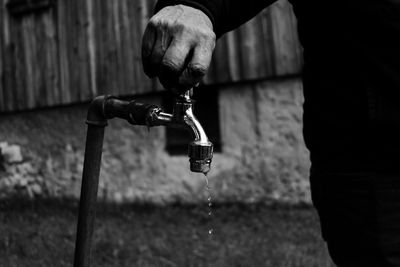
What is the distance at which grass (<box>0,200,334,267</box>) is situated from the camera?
4191mm

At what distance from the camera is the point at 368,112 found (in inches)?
54.3

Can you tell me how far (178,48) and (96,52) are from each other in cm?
616

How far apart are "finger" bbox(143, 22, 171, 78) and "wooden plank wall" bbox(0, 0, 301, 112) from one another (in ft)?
15.7

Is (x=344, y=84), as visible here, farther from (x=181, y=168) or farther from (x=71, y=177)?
(x=71, y=177)

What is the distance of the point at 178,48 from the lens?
1.16 metres

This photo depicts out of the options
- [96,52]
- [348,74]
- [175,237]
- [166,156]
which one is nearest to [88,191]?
[348,74]

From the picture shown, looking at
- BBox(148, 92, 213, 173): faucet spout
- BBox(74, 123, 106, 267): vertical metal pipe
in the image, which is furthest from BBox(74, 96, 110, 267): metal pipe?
BBox(148, 92, 213, 173): faucet spout

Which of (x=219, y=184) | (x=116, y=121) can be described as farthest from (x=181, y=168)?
(x=116, y=121)

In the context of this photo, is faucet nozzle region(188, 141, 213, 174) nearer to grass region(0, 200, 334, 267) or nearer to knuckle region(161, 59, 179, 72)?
knuckle region(161, 59, 179, 72)

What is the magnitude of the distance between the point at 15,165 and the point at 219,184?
9.91ft

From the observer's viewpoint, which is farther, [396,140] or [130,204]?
[130,204]

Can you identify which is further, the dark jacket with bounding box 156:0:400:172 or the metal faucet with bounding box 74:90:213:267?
the metal faucet with bounding box 74:90:213:267

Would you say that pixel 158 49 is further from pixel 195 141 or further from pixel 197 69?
pixel 195 141

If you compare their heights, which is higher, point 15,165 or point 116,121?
point 116,121
